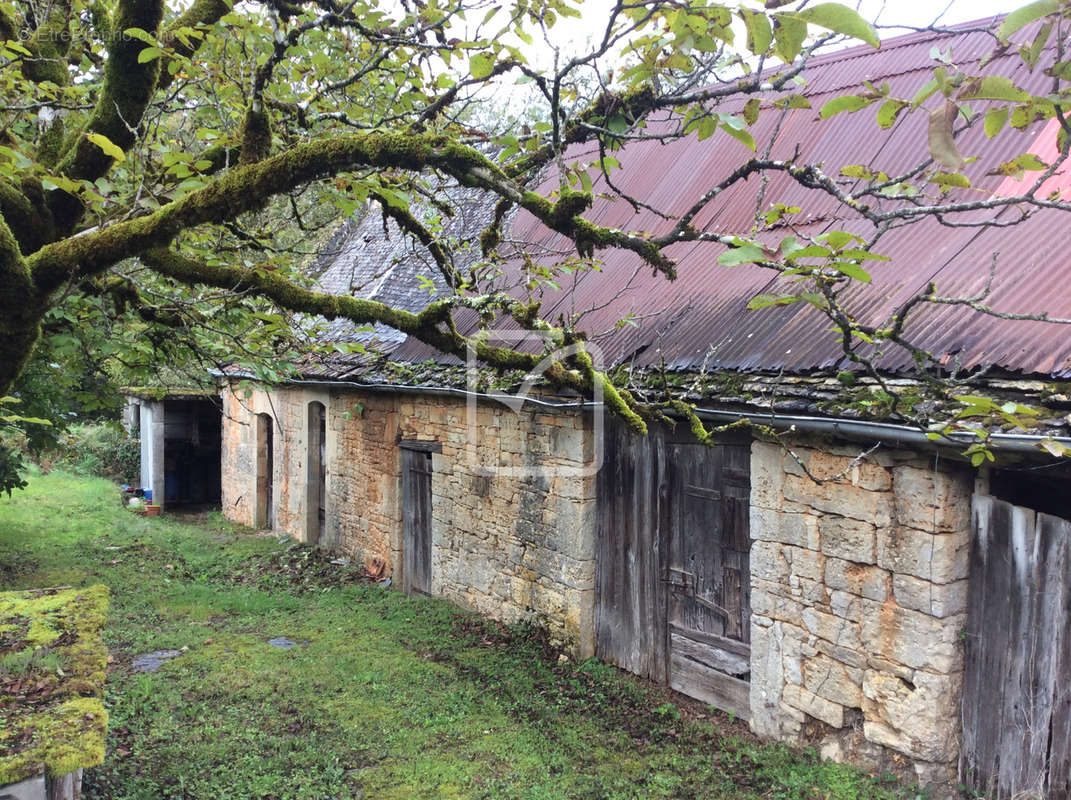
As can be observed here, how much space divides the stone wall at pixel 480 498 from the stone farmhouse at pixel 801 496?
33 millimetres

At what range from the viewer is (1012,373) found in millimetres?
3795

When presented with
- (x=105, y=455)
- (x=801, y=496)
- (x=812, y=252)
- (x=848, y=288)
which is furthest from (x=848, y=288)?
(x=105, y=455)

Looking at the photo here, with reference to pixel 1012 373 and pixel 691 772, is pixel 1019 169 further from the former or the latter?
pixel 691 772

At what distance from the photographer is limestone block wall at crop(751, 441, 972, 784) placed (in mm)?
→ 4203

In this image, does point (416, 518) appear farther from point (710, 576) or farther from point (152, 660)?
point (710, 576)

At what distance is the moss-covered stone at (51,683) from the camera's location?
2996 millimetres

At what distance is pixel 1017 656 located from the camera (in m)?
4.05

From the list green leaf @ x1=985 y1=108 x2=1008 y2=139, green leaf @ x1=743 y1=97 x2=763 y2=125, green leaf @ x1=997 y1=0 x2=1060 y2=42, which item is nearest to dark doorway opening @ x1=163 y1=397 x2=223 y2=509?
green leaf @ x1=743 y1=97 x2=763 y2=125

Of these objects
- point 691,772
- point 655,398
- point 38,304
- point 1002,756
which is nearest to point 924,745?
point 1002,756

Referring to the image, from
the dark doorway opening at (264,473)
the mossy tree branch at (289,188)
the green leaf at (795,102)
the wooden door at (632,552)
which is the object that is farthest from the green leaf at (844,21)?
the dark doorway opening at (264,473)

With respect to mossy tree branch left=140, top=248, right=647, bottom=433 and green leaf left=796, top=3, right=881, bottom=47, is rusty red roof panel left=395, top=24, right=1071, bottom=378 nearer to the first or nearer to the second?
mossy tree branch left=140, top=248, right=647, bottom=433

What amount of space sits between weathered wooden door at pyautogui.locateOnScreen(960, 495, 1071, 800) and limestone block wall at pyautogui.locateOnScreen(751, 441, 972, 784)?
0.09 meters

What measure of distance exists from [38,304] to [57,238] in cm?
83

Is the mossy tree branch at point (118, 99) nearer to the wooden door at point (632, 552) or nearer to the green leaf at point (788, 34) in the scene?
the green leaf at point (788, 34)
